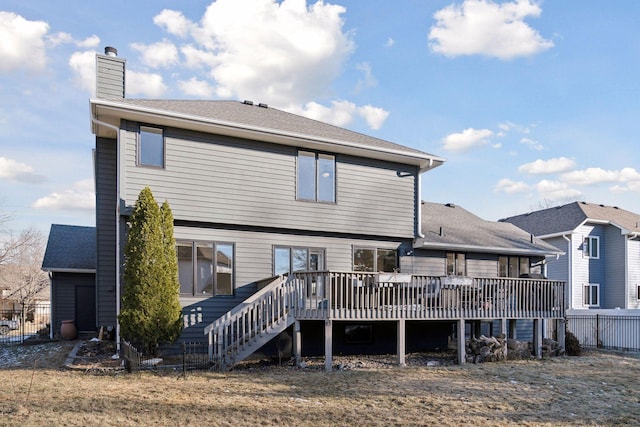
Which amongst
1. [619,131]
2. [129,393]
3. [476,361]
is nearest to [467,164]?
[619,131]

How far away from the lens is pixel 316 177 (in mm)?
14070

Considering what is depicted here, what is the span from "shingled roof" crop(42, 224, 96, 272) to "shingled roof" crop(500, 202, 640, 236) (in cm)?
2158

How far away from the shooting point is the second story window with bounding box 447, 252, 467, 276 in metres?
16.6

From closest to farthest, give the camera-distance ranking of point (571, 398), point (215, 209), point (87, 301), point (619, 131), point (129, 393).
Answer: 1. point (129, 393)
2. point (571, 398)
3. point (215, 209)
4. point (87, 301)
5. point (619, 131)

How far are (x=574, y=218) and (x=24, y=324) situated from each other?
26861 mm

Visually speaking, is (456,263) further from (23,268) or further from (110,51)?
(23,268)

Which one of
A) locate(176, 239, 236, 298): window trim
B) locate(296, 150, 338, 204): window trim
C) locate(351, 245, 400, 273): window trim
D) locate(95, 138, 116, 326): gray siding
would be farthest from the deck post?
locate(95, 138, 116, 326): gray siding

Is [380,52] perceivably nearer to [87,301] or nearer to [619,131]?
[87,301]

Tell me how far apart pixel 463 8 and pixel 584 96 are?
888 centimetres

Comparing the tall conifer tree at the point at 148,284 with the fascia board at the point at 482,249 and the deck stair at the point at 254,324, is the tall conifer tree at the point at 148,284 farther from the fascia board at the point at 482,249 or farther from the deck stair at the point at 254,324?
the fascia board at the point at 482,249

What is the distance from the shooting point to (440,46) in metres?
16.2

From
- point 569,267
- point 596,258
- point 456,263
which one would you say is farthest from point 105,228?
point 596,258

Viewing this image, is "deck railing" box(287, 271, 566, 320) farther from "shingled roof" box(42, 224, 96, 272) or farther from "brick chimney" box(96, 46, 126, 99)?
"shingled roof" box(42, 224, 96, 272)

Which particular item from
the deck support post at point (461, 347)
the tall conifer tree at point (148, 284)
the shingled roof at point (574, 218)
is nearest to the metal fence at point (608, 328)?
the deck support post at point (461, 347)
